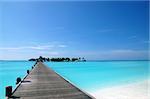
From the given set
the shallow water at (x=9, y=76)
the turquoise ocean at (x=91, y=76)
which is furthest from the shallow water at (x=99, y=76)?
the shallow water at (x=9, y=76)

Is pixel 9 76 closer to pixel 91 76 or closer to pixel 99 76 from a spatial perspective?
pixel 91 76

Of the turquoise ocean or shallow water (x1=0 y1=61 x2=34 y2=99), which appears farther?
the turquoise ocean

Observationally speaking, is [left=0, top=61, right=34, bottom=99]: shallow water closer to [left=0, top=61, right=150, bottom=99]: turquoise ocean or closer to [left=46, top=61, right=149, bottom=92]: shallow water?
[left=0, top=61, right=150, bottom=99]: turquoise ocean

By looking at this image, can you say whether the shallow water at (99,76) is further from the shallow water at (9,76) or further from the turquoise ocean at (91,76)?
the shallow water at (9,76)

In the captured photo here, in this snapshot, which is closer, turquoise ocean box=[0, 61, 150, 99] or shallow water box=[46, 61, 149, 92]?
turquoise ocean box=[0, 61, 150, 99]

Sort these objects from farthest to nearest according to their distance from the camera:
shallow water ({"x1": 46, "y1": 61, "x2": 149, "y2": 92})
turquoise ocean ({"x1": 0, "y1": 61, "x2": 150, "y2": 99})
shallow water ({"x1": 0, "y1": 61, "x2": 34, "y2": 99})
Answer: shallow water ({"x1": 46, "y1": 61, "x2": 149, "y2": 92}) → turquoise ocean ({"x1": 0, "y1": 61, "x2": 150, "y2": 99}) → shallow water ({"x1": 0, "y1": 61, "x2": 34, "y2": 99})

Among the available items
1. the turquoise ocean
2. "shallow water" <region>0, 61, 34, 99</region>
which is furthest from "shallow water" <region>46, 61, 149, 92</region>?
"shallow water" <region>0, 61, 34, 99</region>

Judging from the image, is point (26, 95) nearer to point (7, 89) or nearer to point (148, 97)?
point (7, 89)

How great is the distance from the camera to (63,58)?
136250mm

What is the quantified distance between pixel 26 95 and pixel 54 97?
1.47 m

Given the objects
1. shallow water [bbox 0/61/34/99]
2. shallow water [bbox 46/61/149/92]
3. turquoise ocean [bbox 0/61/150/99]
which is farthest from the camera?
shallow water [bbox 46/61/149/92]

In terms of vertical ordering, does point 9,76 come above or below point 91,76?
above

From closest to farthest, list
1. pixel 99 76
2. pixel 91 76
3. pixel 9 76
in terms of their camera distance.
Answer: pixel 99 76, pixel 91 76, pixel 9 76

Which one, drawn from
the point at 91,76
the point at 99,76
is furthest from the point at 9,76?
the point at 99,76
